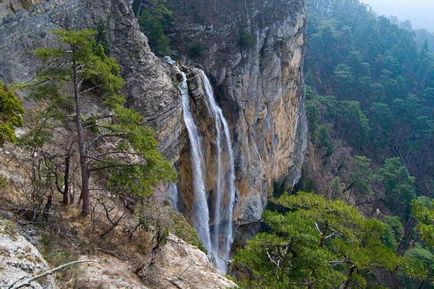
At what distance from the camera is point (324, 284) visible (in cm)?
820

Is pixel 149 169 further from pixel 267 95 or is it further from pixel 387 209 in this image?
pixel 387 209

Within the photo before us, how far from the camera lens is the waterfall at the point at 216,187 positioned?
22.5m

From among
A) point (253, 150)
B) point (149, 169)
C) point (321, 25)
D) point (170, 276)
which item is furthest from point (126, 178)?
point (321, 25)

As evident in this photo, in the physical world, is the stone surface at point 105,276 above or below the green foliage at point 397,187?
above

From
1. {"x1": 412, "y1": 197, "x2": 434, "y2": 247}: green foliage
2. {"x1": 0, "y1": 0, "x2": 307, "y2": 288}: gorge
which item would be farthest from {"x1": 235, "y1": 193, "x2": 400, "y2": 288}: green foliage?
{"x1": 0, "y1": 0, "x2": 307, "y2": 288}: gorge

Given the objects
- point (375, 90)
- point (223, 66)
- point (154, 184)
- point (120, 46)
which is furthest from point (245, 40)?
point (375, 90)

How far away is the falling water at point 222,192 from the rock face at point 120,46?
16.2 ft

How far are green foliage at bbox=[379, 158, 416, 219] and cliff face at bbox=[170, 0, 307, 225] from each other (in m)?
18.3

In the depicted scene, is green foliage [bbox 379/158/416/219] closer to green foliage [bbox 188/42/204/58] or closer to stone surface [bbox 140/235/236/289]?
green foliage [bbox 188/42/204/58]

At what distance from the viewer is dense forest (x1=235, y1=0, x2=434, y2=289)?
8.45m

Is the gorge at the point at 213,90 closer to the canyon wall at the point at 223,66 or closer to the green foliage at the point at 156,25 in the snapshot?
the canyon wall at the point at 223,66

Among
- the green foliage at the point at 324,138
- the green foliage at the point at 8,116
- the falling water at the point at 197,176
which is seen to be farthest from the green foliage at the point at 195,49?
the green foliage at the point at 324,138

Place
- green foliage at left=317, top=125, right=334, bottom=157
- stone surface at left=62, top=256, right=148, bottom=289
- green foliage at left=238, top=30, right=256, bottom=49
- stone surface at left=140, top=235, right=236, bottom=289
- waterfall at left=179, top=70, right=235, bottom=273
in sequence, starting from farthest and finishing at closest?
green foliage at left=317, top=125, right=334, bottom=157
green foliage at left=238, top=30, right=256, bottom=49
waterfall at left=179, top=70, right=235, bottom=273
stone surface at left=140, top=235, right=236, bottom=289
stone surface at left=62, top=256, right=148, bottom=289

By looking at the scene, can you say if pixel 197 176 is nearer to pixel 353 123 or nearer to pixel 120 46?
pixel 120 46
